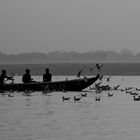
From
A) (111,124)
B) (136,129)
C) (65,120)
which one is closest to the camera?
(136,129)

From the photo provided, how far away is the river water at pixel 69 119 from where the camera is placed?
20.0 meters

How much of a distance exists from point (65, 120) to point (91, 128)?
2.75 metres

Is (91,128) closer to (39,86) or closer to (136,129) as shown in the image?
(136,129)

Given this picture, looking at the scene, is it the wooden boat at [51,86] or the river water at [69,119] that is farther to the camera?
the wooden boat at [51,86]

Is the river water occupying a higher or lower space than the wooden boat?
lower

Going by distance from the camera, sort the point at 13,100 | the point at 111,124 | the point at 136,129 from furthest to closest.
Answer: the point at 13,100, the point at 111,124, the point at 136,129

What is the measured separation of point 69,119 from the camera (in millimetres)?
24484

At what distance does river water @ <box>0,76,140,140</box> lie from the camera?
20.0 meters

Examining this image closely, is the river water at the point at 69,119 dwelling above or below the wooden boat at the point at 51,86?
below

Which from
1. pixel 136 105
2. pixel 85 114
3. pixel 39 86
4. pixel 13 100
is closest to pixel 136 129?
pixel 85 114

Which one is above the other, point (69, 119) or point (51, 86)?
point (51, 86)

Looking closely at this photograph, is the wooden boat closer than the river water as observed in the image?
No

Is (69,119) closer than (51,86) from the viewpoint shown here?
Yes

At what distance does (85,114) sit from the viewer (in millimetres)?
26422
